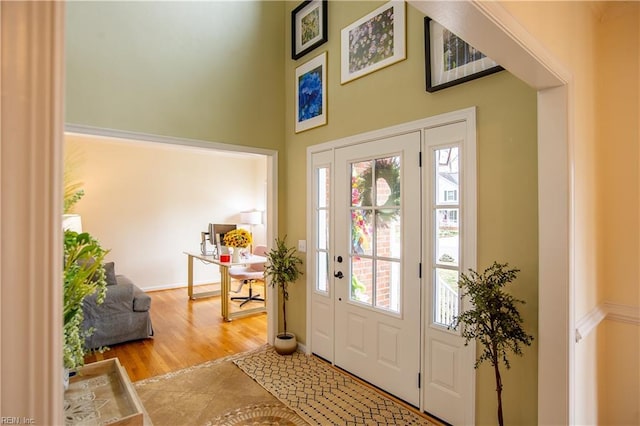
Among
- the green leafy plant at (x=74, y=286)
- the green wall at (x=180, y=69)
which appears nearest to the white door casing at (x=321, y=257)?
the green wall at (x=180, y=69)

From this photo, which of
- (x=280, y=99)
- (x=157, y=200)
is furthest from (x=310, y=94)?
(x=157, y=200)

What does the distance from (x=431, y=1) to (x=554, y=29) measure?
35.2 inches

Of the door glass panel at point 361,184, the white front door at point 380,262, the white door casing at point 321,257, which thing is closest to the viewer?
the white front door at point 380,262

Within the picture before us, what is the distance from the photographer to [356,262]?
116 inches

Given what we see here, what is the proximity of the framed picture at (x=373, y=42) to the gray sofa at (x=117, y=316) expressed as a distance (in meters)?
3.17

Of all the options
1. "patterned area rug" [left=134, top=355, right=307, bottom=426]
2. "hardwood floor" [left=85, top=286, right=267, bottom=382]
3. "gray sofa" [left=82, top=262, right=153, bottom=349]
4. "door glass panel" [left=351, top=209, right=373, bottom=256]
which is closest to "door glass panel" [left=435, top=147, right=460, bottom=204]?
"door glass panel" [left=351, top=209, right=373, bottom=256]

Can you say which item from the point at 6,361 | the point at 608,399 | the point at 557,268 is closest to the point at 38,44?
the point at 6,361

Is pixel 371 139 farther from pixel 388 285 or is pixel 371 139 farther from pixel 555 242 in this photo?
pixel 555 242

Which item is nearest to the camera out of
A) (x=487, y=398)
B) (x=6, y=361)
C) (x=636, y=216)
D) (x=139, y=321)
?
(x=6, y=361)

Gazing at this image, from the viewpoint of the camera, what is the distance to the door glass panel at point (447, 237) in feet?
7.50

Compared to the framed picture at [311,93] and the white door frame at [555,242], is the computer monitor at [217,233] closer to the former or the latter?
the framed picture at [311,93]

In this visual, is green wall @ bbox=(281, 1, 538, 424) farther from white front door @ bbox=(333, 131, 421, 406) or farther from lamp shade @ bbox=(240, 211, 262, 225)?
lamp shade @ bbox=(240, 211, 262, 225)

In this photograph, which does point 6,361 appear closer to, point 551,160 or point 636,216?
point 551,160

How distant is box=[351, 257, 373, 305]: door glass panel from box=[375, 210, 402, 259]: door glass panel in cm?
18
